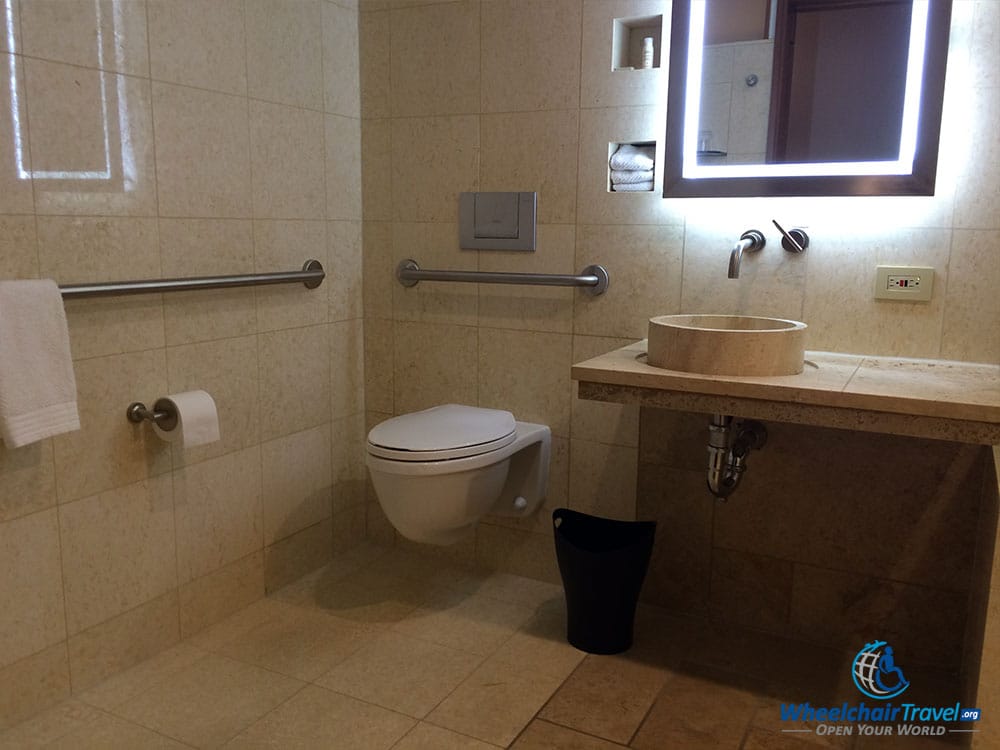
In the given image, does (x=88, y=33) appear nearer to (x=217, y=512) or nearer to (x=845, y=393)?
(x=217, y=512)

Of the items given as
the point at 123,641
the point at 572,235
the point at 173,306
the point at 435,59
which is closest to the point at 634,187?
the point at 572,235

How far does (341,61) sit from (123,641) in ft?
5.53

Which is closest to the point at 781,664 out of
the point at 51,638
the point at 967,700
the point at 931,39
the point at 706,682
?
the point at 706,682

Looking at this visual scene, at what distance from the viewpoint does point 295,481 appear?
2.51 metres

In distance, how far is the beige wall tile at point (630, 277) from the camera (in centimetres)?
222

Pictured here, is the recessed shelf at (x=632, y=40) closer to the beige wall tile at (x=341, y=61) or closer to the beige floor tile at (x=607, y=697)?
the beige wall tile at (x=341, y=61)

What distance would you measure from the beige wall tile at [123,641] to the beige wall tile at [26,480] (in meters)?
0.34

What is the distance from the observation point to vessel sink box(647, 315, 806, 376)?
175cm

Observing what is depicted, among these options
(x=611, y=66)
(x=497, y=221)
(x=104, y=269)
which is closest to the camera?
(x=104, y=269)

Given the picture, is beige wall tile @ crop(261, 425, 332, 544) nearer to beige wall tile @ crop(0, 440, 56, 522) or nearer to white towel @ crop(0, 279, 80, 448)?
beige wall tile @ crop(0, 440, 56, 522)

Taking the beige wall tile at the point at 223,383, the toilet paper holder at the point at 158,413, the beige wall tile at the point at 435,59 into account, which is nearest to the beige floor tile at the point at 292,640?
the beige wall tile at the point at 223,383

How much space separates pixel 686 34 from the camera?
2066 mm

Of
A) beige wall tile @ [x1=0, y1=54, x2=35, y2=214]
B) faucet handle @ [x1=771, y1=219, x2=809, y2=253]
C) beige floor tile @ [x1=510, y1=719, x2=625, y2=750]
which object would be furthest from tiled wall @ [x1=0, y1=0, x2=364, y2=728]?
faucet handle @ [x1=771, y1=219, x2=809, y2=253]

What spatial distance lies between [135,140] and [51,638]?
112 centimetres
